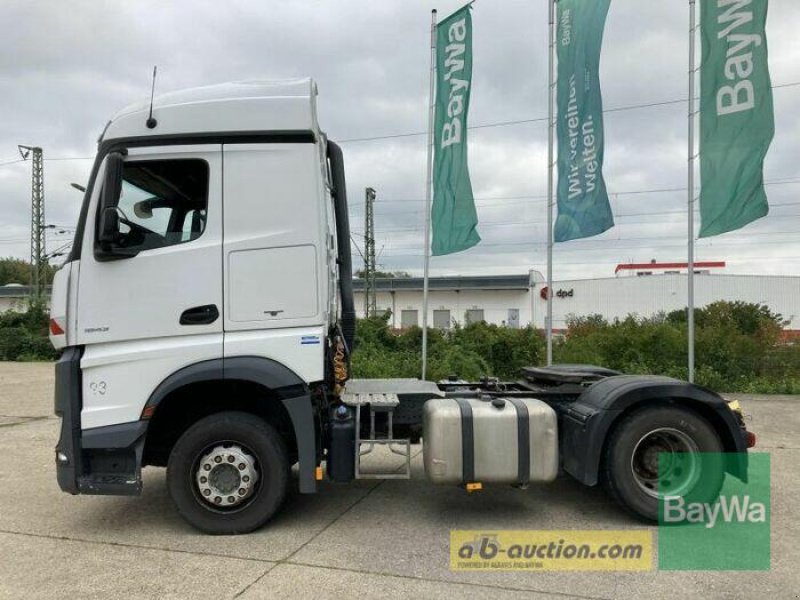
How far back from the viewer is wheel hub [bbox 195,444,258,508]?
4.48m

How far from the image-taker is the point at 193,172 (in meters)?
4.56

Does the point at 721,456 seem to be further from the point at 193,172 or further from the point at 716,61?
the point at 716,61

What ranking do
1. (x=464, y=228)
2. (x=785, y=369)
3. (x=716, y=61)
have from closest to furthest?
(x=716, y=61) < (x=464, y=228) < (x=785, y=369)

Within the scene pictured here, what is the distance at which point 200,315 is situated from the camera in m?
4.42

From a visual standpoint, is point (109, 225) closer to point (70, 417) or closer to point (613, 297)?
point (70, 417)

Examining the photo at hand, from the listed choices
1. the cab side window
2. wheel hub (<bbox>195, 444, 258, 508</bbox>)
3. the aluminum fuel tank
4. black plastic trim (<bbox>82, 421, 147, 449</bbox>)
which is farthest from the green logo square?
the cab side window

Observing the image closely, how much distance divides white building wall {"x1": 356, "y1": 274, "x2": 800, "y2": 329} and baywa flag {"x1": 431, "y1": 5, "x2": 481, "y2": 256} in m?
47.4

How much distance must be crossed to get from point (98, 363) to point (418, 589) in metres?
2.73

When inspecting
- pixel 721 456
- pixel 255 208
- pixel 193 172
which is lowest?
pixel 721 456

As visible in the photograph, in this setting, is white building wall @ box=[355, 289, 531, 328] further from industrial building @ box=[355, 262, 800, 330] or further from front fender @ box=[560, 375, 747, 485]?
front fender @ box=[560, 375, 747, 485]

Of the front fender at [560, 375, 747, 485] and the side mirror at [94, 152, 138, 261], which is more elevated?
the side mirror at [94, 152, 138, 261]

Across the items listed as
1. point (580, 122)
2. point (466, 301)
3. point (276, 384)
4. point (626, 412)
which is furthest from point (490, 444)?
point (466, 301)

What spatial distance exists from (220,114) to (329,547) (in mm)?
3273

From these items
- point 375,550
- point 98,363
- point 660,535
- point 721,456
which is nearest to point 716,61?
point 721,456
